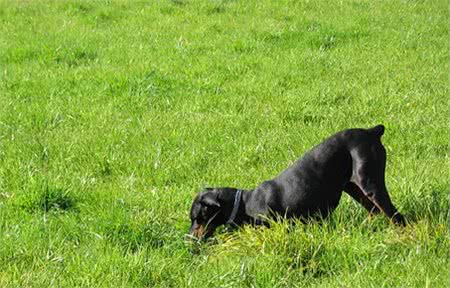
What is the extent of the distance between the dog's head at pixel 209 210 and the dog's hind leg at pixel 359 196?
Answer: 35.9 inches

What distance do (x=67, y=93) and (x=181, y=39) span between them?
2947mm

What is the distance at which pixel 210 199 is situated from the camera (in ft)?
19.3

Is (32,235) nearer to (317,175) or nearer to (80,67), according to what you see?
(317,175)

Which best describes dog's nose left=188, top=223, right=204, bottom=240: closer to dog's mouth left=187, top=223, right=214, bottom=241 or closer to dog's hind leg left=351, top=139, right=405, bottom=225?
dog's mouth left=187, top=223, right=214, bottom=241

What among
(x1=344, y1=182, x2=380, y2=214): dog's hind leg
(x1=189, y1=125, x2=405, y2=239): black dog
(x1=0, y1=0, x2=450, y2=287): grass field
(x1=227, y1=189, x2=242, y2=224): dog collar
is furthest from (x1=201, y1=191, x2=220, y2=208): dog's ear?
(x1=344, y1=182, x2=380, y2=214): dog's hind leg

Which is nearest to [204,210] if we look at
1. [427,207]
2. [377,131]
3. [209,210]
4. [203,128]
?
[209,210]

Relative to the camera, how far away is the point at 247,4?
14336 millimetres

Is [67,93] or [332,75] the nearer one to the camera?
[67,93]

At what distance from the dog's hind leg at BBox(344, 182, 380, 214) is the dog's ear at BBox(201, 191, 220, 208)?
1.04 m

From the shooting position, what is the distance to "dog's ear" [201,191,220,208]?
5848mm

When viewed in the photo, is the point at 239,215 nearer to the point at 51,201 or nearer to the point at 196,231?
the point at 196,231

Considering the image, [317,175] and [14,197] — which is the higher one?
[317,175]

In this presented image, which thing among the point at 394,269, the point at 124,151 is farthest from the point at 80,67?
the point at 394,269

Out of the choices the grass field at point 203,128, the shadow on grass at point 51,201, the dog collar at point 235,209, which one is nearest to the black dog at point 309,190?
the dog collar at point 235,209
